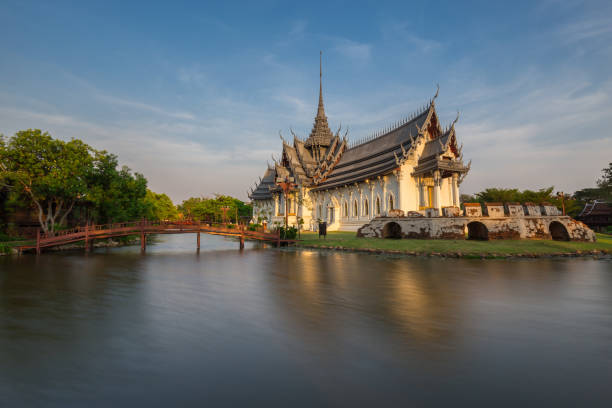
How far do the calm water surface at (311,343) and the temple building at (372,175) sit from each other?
16160 millimetres

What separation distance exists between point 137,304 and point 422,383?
725 centimetres

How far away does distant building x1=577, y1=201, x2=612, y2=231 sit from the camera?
43.5m

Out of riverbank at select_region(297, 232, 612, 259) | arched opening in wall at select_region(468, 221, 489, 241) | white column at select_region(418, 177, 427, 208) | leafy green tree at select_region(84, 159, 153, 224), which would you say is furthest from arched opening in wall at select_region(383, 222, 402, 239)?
leafy green tree at select_region(84, 159, 153, 224)

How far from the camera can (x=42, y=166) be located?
2309cm

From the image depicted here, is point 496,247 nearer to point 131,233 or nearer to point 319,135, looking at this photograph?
point 131,233

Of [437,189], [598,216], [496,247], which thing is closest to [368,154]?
[437,189]

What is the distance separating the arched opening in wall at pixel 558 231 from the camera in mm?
20109

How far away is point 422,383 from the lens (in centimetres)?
362

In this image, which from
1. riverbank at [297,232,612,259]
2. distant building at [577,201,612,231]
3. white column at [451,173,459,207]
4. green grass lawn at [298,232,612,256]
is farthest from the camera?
distant building at [577,201,612,231]

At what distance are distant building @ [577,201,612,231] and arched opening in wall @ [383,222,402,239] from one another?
39.8m

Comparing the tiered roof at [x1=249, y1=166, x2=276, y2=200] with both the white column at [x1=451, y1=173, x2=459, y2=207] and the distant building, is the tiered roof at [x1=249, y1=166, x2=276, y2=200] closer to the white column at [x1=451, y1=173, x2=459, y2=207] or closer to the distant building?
the white column at [x1=451, y1=173, x2=459, y2=207]

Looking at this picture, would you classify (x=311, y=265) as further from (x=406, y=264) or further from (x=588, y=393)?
(x=588, y=393)

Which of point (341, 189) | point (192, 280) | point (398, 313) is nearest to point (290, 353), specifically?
point (398, 313)

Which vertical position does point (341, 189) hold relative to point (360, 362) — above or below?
above
